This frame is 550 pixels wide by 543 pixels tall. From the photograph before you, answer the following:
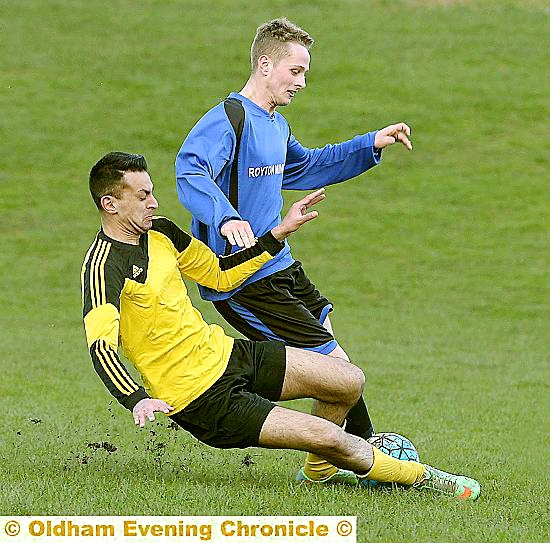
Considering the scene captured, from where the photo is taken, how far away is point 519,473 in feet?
26.2

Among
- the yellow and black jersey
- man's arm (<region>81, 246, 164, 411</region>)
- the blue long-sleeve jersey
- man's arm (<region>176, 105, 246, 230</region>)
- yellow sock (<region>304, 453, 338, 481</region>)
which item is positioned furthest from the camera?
yellow sock (<region>304, 453, 338, 481</region>)

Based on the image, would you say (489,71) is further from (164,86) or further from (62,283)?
(62,283)

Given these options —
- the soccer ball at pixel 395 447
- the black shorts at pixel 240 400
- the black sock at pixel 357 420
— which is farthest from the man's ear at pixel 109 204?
the soccer ball at pixel 395 447

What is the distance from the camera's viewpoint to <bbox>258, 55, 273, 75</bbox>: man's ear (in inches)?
279

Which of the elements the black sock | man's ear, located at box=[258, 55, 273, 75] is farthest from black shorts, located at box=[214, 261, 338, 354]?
man's ear, located at box=[258, 55, 273, 75]

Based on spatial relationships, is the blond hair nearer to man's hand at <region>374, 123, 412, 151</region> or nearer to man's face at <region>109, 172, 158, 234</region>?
man's hand at <region>374, 123, 412, 151</region>

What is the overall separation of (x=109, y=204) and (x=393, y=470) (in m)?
2.26

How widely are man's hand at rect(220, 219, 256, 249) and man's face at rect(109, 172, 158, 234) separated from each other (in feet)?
1.53

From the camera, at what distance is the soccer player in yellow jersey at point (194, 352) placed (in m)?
6.38

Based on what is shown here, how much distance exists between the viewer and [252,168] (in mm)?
7059

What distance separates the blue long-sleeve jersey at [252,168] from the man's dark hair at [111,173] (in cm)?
33

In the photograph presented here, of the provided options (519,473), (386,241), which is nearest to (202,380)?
(519,473)

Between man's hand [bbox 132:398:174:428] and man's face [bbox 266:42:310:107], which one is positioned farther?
man's face [bbox 266:42:310:107]

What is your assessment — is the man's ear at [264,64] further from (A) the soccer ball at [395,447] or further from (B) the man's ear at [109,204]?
(A) the soccer ball at [395,447]
